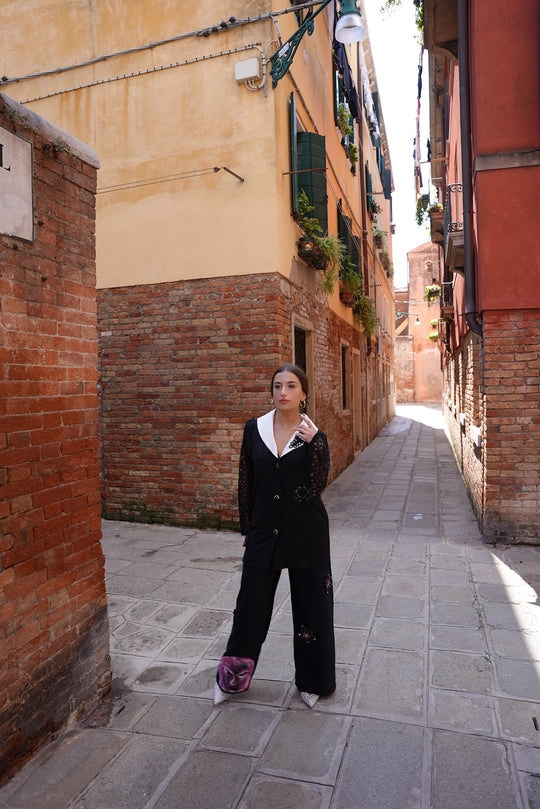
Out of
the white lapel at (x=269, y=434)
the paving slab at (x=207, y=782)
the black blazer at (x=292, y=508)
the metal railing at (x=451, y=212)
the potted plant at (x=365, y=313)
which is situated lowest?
the paving slab at (x=207, y=782)

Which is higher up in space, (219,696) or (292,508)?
(292,508)

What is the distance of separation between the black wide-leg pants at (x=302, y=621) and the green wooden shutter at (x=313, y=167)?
5625mm

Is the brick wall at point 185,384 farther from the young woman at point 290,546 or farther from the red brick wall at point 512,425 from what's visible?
the young woman at point 290,546

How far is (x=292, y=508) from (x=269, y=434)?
409 mm

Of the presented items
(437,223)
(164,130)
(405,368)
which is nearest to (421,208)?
(437,223)

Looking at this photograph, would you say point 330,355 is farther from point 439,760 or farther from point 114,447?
point 439,760

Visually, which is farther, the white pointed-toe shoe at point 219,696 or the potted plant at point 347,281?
the potted plant at point 347,281

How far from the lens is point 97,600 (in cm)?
297

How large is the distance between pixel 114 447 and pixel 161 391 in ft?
3.36

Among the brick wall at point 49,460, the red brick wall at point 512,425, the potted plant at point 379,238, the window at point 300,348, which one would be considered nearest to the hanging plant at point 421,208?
the potted plant at point 379,238

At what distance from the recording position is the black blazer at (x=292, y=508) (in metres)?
2.83

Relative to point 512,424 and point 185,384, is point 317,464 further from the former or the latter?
point 185,384

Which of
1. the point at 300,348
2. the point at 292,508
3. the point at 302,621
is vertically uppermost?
the point at 300,348

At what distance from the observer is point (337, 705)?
2.88 meters
